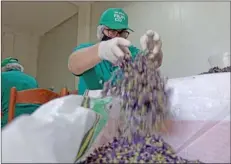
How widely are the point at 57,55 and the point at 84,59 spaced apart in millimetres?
2405

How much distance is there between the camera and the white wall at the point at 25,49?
11.4 ft

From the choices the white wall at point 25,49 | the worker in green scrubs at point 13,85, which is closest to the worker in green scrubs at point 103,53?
the worker in green scrubs at point 13,85

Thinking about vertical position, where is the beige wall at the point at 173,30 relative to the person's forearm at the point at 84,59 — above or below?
above

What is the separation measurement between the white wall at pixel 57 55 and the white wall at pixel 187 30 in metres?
1.05

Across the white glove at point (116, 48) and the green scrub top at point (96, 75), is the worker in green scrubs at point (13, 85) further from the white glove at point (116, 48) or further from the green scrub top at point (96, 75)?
the white glove at point (116, 48)

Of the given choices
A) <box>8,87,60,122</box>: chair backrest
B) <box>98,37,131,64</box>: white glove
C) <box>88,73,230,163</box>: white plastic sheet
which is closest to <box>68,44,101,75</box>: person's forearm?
<box>98,37,131,64</box>: white glove

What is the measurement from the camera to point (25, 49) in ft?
11.8

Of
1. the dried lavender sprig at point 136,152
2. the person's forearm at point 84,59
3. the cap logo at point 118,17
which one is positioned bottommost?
the dried lavender sprig at point 136,152

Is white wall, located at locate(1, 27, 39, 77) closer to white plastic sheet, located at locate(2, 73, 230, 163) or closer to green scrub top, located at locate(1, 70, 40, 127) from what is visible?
green scrub top, located at locate(1, 70, 40, 127)

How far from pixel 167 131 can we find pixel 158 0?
1.56 meters

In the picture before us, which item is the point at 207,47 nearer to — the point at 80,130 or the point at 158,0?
the point at 158,0

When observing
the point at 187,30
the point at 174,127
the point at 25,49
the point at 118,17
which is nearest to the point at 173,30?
the point at 187,30

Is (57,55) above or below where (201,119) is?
above

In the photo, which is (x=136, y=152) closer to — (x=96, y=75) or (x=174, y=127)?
(x=174, y=127)
